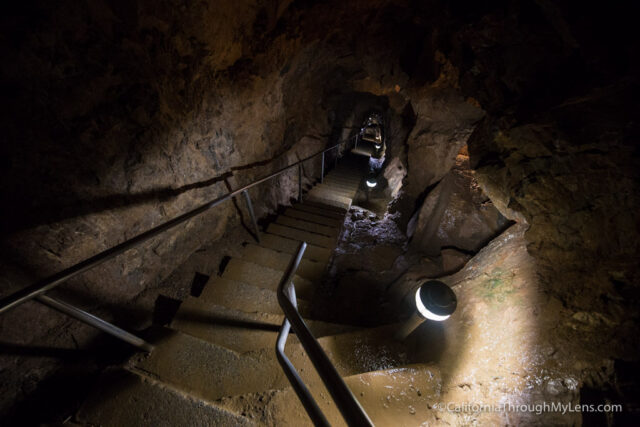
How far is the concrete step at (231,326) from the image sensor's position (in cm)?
214

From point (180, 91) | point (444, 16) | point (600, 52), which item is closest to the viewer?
point (600, 52)

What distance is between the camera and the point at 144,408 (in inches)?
56.1

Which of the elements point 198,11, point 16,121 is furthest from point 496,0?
point 16,121

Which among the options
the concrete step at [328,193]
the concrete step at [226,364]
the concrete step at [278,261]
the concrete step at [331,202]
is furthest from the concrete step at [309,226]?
the concrete step at [226,364]

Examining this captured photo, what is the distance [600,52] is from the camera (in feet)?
5.94

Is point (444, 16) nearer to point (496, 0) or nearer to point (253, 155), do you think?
point (496, 0)

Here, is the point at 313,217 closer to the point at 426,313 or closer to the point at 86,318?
the point at 426,313

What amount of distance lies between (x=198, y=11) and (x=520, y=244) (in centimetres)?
409

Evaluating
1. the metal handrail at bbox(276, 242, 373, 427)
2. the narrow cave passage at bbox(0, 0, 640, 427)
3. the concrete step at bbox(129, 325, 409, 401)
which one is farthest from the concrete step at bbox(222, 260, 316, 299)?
the metal handrail at bbox(276, 242, 373, 427)

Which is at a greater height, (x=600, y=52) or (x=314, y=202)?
(x=600, y=52)

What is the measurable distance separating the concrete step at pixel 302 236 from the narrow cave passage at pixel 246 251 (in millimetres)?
743

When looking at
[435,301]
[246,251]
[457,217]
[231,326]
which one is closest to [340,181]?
[457,217]

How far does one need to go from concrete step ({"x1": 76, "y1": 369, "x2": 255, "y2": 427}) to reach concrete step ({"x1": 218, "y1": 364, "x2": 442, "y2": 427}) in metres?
0.09

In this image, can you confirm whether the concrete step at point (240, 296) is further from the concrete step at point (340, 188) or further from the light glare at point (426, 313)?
the concrete step at point (340, 188)
